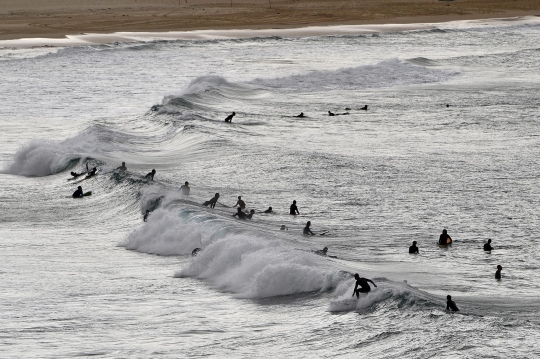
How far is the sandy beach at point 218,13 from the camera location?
9106 centimetres

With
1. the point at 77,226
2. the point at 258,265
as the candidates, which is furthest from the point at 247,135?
the point at 258,265

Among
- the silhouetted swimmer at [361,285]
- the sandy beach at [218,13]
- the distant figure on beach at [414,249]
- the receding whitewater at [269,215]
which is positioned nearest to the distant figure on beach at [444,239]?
the receding whitewater at [269,215]

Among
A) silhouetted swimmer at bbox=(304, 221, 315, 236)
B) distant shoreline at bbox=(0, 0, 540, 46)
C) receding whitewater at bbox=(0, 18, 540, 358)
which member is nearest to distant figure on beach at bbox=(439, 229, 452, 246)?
receding whitewater at bbox=(0, 18, 540, 358)

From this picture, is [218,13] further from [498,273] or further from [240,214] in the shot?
[498,273]

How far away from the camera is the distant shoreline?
9038 centimetres

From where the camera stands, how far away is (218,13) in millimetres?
101750

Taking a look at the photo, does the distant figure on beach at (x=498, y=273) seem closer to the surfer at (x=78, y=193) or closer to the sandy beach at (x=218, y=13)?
the surfer at (x=78, y=193)

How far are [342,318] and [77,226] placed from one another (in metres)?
11.5

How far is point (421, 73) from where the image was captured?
66.2 m

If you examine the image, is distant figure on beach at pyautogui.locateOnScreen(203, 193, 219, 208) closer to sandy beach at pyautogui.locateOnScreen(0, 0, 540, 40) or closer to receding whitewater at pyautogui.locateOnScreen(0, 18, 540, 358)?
receding whitewater at pyautogui.locateOnScreen(0, 18, 540, 358)

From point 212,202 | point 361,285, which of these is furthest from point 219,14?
point 361,285

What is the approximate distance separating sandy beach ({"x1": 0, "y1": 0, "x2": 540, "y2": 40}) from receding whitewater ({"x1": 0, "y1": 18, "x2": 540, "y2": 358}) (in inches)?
1051

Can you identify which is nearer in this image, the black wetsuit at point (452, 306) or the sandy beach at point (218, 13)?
the black wetsuit at point (452, 306)

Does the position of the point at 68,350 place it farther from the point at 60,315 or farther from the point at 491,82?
the point at 491,82
